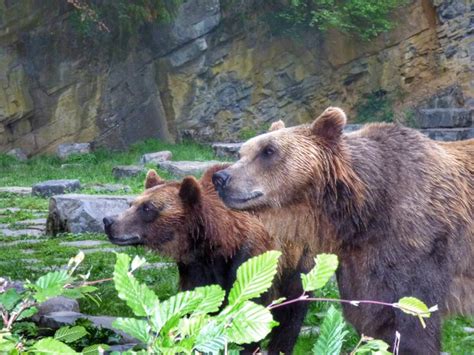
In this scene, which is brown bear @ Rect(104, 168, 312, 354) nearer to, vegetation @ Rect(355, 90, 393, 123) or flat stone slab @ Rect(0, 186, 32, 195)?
flat stone slab @ Rect(0, 186, 32, 195)

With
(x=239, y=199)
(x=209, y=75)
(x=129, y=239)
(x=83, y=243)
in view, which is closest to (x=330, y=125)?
(x=239, y=199)

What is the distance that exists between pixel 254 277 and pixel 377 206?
2.40m

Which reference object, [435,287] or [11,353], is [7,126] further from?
[11,353]

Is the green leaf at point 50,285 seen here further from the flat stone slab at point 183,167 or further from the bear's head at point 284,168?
the flat stone slab at point 183,167

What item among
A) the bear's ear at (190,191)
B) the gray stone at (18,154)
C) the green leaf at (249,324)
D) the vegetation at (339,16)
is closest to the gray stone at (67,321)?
the bear's ear at (190,191)

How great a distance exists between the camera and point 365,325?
11.5 ft

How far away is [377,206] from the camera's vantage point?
11.8 ft

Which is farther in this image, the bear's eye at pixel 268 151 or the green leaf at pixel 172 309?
the bear's eye at pixel 268 151

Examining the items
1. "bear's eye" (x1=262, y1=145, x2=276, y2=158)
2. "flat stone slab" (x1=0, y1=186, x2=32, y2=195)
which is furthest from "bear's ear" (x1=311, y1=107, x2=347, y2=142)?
"flat stone slab" (x1=0, y1=186, x2=32, y2=195)

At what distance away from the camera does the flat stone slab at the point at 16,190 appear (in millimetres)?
13981

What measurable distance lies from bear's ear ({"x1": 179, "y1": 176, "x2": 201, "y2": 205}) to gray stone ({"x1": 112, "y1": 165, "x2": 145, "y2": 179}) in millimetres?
10401

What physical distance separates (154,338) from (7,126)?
18.6 meters

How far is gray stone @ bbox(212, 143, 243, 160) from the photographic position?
18062 millimetres

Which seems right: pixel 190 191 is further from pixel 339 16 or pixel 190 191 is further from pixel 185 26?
pixel 339 16
